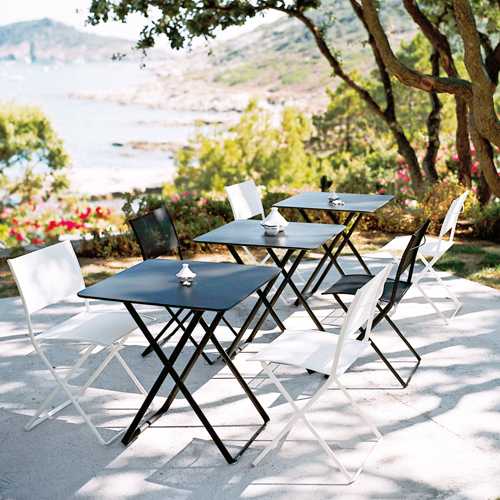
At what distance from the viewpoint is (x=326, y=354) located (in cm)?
345

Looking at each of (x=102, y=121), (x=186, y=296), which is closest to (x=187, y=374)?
(x=186, y=296)

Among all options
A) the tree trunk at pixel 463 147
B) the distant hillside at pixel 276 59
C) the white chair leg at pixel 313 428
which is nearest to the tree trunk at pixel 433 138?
the tree trunk at pixel 463 147

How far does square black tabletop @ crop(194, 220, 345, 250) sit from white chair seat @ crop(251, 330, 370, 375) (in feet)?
2.66

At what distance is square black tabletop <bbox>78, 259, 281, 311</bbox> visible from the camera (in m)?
3.37

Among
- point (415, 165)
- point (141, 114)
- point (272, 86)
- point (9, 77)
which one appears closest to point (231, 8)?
point (415, 165)

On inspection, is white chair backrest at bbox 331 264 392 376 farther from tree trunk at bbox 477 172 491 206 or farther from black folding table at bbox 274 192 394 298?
tree trunk at bbox 477 172 491 206

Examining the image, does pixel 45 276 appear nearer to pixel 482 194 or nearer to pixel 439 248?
pixel 439 248

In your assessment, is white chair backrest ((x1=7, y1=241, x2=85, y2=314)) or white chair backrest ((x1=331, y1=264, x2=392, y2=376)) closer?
white chair backrest ((x1=331, y1=264, x2=392, y2=376))

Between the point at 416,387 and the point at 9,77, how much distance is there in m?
108

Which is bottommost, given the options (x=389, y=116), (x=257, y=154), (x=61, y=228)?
(x=257, y=154)

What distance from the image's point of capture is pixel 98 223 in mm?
12086

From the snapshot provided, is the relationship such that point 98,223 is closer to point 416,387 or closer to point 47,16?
point 416,387

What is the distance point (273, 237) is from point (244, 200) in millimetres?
1634

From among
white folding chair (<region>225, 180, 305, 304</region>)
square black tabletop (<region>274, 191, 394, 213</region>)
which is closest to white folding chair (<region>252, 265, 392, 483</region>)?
square black tabletop (<region>274, 191, 394, 213</region>)
